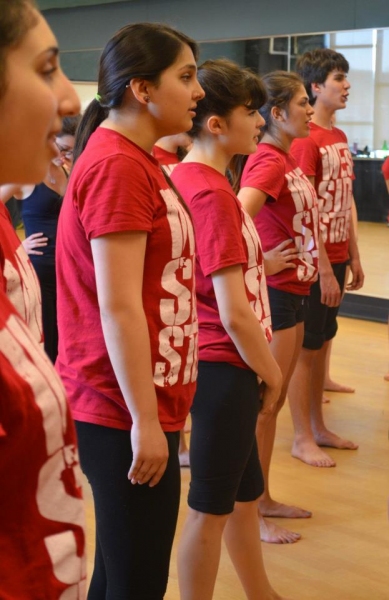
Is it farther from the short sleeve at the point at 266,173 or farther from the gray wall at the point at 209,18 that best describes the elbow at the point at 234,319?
the gray wall at the point at 209,18

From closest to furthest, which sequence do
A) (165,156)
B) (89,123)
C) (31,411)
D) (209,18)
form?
(31,411), (89,123), (165,156), (209,18)

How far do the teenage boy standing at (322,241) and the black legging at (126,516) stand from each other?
2.11m

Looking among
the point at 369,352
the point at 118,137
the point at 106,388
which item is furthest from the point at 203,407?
the point at 369,352

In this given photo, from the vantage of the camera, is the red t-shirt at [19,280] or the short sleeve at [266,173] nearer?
the red t-shirt at [19,280]

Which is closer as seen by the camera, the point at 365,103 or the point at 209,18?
the point at 365,103

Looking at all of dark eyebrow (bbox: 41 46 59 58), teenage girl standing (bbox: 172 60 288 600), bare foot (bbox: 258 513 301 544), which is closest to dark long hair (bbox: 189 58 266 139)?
teenage girl standing (bbox: 172 60 288 600)

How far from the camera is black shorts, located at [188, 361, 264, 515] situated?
2.00m

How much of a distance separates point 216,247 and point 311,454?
1998 mm

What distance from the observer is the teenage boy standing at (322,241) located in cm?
369

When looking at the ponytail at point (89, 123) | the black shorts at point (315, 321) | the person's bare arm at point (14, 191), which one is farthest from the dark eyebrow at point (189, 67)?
the black shorts at point (315, 321)

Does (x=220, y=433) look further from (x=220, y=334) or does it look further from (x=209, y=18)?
(x=209, y=18)

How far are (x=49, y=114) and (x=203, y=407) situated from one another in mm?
1228

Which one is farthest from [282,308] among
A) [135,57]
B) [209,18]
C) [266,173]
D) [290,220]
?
[209,18]

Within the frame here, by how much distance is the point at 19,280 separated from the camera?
1244mm
